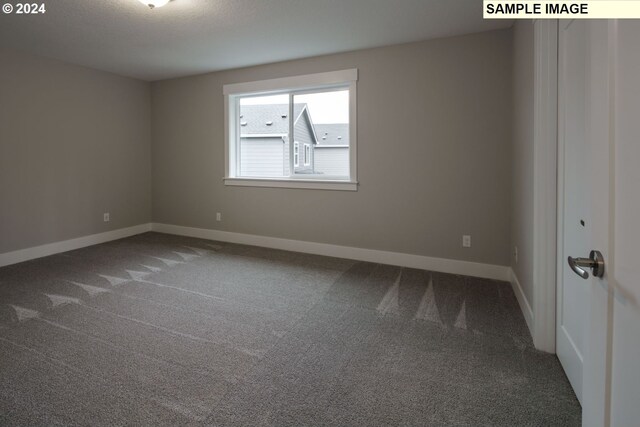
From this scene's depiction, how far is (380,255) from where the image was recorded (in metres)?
3.96

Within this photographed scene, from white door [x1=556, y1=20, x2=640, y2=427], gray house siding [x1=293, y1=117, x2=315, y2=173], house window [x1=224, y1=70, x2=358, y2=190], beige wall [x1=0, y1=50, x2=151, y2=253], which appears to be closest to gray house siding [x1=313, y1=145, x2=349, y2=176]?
house window [x1=224, y1=70, x2=358, y2=190]

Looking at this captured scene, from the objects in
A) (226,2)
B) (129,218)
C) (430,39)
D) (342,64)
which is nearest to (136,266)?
(129,218)

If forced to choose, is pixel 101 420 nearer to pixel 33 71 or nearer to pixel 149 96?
pixel 33 71

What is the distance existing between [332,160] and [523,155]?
2187mm

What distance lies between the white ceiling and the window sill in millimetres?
1489

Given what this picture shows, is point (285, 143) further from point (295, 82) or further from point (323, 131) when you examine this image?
point (295, 82)

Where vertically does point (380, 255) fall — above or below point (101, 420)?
above

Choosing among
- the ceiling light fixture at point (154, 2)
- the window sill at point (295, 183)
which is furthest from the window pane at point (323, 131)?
the ceiling light fixture at point (154, 2)

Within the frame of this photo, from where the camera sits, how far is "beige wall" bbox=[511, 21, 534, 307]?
2.32m

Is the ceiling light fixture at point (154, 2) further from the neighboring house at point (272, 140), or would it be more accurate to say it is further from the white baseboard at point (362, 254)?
the white baseboard at point (362, 254)

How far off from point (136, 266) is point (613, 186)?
161 inches

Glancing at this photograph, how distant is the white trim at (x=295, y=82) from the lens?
3.96 m

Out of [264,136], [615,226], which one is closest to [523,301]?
[615,226]

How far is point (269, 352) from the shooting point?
2.11 m
